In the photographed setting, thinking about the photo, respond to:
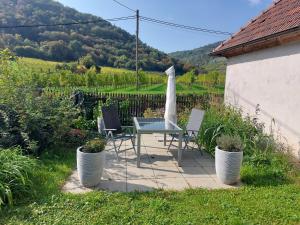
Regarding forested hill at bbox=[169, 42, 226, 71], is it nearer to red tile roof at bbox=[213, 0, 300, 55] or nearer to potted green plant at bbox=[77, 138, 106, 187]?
red tile roof at bbox=[213, 0, 300, 55]

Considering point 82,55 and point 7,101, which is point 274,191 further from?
point 82,55

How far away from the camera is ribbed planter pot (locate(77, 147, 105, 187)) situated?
4.32 m

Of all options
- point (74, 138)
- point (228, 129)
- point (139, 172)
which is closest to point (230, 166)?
point (139, 172)

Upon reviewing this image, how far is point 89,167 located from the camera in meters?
4.32

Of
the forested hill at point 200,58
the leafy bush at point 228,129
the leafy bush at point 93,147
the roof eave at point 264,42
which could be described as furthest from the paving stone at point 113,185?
the forested hill at point 200,58

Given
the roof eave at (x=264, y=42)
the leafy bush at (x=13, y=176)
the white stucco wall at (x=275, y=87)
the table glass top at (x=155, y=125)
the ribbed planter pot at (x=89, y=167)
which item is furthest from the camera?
the table glass top at (x=155, y=125)

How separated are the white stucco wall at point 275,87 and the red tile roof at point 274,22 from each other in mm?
406

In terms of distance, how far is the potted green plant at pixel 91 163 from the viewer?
170 inches

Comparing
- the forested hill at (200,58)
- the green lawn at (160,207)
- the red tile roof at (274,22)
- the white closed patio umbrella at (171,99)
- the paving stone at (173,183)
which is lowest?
the paving stone at (173,183)

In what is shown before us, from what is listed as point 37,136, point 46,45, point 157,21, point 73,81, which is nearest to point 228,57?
point 37,136

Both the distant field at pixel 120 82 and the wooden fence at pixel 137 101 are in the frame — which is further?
the distant field at pixel 120 82

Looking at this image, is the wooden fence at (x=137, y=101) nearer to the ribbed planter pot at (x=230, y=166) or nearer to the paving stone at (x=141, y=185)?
the paving stone at (x=141, y=185)

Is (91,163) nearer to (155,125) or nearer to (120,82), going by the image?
(155,125)

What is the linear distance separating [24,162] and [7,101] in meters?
2.63
